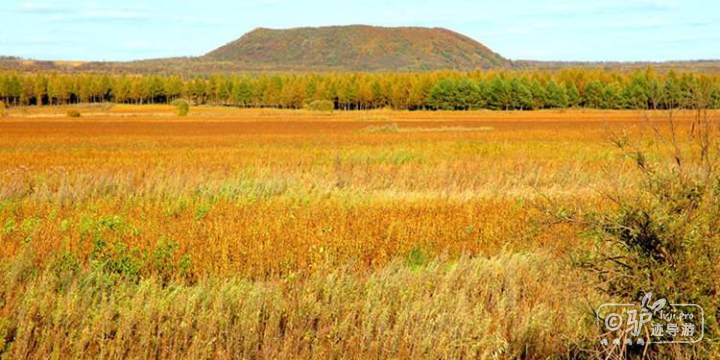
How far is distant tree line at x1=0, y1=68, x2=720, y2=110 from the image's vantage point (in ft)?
467

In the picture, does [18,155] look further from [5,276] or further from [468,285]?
[468,285]

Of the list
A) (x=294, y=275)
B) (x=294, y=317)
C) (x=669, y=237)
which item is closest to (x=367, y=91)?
(x=294, y=275)

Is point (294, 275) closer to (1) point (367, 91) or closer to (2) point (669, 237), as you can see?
(2) point (669, 237)

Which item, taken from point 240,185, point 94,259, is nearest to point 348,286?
point 94,259

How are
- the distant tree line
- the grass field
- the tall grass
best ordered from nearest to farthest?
1. the tall grass
2. the grass field
3. the distant tree line

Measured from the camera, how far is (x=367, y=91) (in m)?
157

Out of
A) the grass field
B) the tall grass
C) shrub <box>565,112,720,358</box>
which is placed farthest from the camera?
the grass field

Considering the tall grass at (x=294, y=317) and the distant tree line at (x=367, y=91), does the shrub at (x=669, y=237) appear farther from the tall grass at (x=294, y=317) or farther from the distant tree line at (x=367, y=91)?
the distant tree line at (x=367, y=91)

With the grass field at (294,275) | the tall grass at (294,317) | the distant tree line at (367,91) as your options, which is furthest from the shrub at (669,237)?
the distant tree line at (367,91)

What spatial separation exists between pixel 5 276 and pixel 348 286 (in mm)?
3853

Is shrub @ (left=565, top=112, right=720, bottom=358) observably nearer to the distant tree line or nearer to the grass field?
the grass field

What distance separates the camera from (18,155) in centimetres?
3173

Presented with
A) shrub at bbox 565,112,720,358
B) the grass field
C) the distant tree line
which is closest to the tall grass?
the grass field

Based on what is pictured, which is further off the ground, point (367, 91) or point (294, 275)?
point (367, 91)
